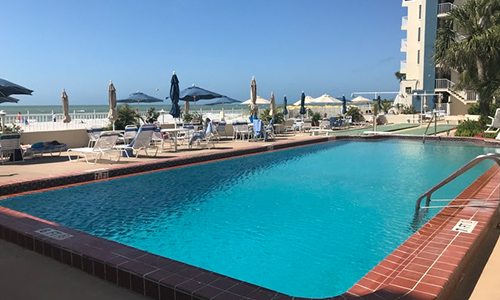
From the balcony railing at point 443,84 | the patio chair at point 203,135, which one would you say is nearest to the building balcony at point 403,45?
the balcony railing at point 443,84

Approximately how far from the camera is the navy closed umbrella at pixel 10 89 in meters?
10.6

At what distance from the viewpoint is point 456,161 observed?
11422 millimetres

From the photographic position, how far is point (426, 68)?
3375 cm

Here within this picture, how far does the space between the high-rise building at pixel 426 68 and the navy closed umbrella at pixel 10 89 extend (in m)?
28.1

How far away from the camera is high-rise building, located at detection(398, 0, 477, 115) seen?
32594 millimetres

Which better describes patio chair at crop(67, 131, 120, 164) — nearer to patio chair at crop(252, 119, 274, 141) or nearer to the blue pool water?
the blue pool water

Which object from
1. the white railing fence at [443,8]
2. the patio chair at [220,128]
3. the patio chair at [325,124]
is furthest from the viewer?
the white railing fence at [443,8]

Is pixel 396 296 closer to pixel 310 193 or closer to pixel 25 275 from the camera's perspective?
pixel 25 275

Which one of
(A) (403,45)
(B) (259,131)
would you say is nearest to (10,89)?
(B) (259,131)

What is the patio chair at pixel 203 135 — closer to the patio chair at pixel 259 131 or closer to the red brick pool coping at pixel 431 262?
the patio chair at pixel 259 131

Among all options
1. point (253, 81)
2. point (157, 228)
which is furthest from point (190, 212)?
point (253, 81)

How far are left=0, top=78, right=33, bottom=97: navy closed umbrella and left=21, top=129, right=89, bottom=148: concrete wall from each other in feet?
4.79

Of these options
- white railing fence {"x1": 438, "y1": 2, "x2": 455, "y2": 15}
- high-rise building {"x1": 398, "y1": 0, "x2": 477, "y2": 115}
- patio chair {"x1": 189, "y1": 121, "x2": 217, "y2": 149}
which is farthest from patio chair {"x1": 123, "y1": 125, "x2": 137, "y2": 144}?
white railing fence {"x1": 438, "y1": 2, "x2": 455, "y2": 15}

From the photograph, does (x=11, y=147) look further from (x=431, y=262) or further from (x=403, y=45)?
(x=403, y=45)
